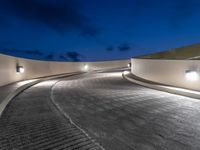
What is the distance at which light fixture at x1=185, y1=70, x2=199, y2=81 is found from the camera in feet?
17.0

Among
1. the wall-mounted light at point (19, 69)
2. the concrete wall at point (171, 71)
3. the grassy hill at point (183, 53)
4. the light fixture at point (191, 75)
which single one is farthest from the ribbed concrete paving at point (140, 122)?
the grassy hill at point (183, 53)

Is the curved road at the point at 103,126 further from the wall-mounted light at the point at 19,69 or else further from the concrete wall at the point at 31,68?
the wall-mounted light at the point at 19,69

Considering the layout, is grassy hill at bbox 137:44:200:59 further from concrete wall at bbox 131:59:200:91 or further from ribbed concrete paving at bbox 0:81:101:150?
ribbed concrete paving at bbox 0:81:101:150

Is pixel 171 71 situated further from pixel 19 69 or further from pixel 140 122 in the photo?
pixel 19 69

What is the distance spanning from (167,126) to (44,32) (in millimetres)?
60062

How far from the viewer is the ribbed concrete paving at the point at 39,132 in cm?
212

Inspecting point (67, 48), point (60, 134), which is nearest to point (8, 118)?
point (60, 134)

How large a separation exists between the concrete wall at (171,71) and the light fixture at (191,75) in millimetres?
104

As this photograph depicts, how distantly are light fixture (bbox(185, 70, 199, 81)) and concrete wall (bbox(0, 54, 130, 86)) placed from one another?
23.9ft

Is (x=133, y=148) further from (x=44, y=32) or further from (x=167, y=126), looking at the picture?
(x=44, y=32)

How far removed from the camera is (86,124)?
2816mm

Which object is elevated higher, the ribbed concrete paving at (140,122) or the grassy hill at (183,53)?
the grassy hill at (183,53)

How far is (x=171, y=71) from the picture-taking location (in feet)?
20.8

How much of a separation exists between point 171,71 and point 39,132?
18.0ft
